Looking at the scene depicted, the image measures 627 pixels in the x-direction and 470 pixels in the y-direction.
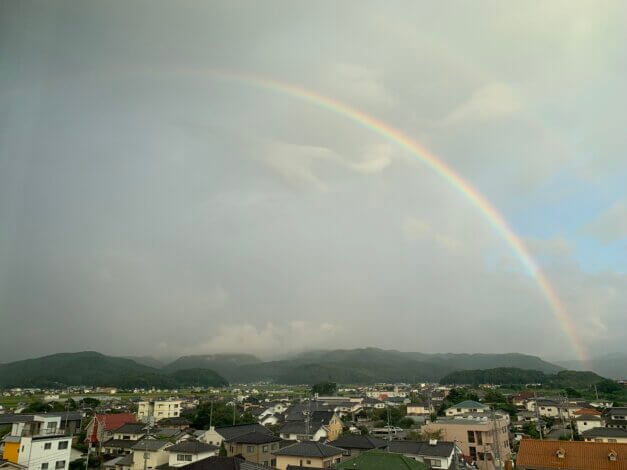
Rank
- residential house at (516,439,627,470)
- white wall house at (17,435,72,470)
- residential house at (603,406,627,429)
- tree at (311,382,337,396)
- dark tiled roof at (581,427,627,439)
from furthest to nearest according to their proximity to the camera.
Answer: tree at (311,382,337,396) → residential house at (603,406,627,429) → dark tiled roof at (581,427,627,439) → white wall house at (17,435,72,470) → residential house at (516,439,627,470)

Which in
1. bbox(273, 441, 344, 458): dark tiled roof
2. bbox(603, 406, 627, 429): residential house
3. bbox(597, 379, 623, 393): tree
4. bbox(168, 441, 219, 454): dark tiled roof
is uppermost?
bbox(168, 441, 219, 454): dark tiled roof

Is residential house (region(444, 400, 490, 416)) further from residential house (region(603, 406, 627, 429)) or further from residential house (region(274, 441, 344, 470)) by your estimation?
residential house (region(274, 441, 344, 470))

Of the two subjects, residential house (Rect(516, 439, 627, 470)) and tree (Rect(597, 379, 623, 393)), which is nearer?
residential house (Rect(516, 439, 627, 470))

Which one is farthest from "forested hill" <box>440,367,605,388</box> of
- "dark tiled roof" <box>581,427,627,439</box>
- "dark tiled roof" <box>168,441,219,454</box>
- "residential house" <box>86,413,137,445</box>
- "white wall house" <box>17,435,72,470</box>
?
"white wall house" <box>17,435,72,470</box>

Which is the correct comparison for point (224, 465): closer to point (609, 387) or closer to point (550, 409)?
point (550, 409)

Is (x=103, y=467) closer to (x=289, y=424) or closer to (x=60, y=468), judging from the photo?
(x=60, y=468)

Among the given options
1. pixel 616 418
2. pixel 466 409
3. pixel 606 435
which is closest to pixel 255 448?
pixel 466 409

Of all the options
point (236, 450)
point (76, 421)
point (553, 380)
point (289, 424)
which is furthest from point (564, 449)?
point (553, 380)

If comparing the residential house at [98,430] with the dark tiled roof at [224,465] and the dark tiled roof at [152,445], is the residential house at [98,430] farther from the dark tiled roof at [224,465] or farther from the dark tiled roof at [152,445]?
the dark tiled roof at [224,465]

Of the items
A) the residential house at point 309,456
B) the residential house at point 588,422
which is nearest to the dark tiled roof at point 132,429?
the residential house at point 309,456
